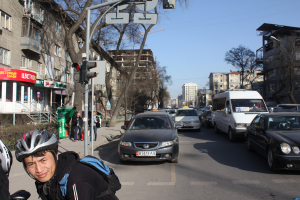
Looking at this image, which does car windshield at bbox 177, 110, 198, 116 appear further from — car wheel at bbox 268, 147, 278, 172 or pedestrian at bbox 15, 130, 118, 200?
pedestrian at bbox 15, 130, 118, 200

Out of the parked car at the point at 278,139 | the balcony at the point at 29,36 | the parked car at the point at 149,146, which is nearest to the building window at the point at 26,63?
the balcony at the point at 29,36

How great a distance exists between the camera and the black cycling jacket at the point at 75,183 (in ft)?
5.30

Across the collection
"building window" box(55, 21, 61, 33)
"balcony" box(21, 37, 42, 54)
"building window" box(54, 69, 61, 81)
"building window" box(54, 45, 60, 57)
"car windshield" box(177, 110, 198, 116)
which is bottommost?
"car windshield" box(177, 110, 198, 116)

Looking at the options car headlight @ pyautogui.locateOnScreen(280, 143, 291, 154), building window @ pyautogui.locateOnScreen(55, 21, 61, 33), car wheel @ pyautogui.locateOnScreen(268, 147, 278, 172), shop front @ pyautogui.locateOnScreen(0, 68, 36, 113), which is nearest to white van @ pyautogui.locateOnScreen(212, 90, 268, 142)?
car wheel @ pyautogui.locateOnScreen(268, 147, 278, 172)

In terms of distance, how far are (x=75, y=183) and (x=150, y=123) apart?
24.1 ft

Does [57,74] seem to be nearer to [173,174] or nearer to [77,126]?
[77,126]

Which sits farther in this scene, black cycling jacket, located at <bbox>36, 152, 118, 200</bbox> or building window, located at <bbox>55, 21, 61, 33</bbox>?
building window, located at <bbox>55, 21, 61, 33</bbox>

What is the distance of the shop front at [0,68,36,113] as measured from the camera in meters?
19.6

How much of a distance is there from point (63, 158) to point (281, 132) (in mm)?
6795

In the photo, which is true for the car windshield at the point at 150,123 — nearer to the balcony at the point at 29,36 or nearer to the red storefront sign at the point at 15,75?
the red storefront sign at the point at 15,75

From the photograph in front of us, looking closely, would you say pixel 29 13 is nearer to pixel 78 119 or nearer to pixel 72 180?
pixel 78 119

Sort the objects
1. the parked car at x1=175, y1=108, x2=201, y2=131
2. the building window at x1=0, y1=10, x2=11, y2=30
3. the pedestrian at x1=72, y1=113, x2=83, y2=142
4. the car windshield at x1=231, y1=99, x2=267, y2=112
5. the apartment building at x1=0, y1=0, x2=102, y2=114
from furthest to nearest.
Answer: the building window at x1=0, y1=10, x2=11, y2=30, the apartment building at x1=0, y1=0, x2=102, y2=114, the parked car at x1=175, y1=108, x2=201, y2=131, the pedestrian at x1=72, y1=113, x2=83, y2=142, the car windshield at x1=231, y1=99, x2=267, y2=112

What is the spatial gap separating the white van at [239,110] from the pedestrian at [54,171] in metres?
10.7

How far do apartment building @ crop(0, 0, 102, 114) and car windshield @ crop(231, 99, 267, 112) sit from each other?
17.2 meters
